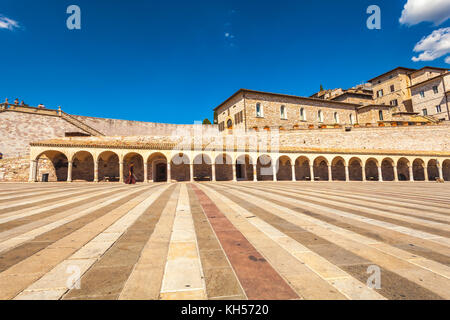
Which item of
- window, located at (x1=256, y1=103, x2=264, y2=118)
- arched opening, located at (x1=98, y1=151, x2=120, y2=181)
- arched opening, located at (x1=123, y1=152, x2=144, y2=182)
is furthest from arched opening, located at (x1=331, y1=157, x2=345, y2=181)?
arched opening, located at (x1=98, y1=151, x2=120, y2=181)

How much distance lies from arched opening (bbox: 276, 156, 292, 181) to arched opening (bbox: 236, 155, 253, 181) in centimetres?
392

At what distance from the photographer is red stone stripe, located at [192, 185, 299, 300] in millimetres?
1690

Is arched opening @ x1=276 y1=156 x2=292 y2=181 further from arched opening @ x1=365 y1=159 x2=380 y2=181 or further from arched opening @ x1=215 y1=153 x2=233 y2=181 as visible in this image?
arched opening @ x1=365 y1=159 x2=380 y2=181

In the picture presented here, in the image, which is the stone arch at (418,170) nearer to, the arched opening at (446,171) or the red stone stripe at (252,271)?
the arched opening at (446,171)

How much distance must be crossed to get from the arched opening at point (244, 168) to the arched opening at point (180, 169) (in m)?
6.89

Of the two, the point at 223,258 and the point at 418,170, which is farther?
the point at 418,170

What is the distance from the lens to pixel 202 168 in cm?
2598

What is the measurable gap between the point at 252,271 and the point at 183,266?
734 mm

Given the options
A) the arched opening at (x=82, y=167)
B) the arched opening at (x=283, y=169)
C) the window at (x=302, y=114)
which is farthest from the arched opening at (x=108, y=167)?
the window at (x=302, y=114)

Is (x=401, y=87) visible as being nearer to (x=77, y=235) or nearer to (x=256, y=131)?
(x=256, y=131)

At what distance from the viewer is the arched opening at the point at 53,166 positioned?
74.2 ft

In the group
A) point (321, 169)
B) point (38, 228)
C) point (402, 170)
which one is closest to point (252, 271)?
point (38, 228)

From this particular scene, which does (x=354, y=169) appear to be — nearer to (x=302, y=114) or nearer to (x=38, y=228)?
(x=302, y=114)
